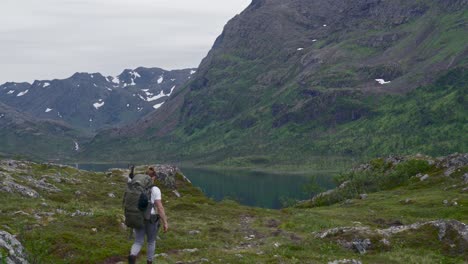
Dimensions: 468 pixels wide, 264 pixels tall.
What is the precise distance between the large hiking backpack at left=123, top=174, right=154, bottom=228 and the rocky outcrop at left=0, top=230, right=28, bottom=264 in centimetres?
532

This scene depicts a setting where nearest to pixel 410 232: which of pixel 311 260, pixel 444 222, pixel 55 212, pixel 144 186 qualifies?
pixel 444 222

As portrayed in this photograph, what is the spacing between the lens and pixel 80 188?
253ft

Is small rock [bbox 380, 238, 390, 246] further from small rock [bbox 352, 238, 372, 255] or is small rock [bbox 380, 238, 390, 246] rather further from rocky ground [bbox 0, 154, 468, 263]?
small rock [bbox 352, 238, 372, 255]

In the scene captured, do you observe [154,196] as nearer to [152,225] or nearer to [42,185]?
[152,225]

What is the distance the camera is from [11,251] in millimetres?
22016

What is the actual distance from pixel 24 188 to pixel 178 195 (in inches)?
Answer: 1667

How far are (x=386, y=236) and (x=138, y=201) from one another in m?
21.6

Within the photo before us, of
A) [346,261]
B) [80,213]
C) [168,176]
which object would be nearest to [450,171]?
[168,176]

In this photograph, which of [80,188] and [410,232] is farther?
[80,188]

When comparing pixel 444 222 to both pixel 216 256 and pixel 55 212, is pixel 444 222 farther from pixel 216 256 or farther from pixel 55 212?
pixel 55 212

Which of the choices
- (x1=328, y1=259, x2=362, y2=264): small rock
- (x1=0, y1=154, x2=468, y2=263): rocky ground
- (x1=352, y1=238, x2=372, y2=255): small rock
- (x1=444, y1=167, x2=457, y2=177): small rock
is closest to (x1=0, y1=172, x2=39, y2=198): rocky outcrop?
(x1=0, y1=154, x2=468, y2=263): rocky ground

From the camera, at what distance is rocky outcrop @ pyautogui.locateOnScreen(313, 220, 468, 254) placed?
3291cm

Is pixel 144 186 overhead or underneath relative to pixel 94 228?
overhead

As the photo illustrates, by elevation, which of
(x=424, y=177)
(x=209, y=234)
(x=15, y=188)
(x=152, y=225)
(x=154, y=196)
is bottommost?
(x=424, y=177)
